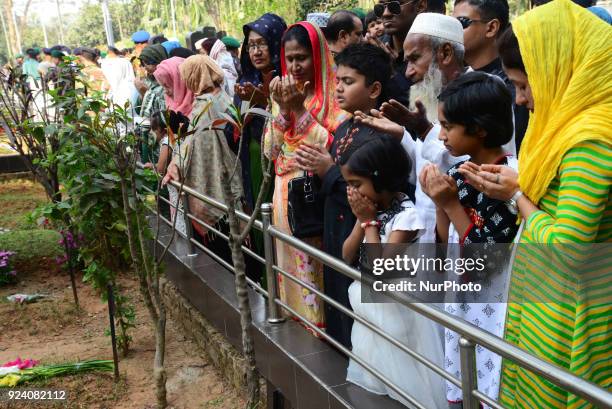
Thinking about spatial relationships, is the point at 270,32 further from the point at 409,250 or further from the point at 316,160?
the point at 409,250

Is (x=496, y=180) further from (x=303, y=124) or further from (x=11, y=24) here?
(x=11, y=24)

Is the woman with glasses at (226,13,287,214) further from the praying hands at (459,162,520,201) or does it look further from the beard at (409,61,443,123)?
the praying hands at (459,162,520,201)

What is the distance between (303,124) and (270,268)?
736 mm

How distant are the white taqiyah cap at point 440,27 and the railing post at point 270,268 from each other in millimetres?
1072

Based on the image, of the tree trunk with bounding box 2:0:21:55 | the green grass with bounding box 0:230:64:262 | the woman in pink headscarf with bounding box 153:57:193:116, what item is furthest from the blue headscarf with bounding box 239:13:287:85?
the tree trunk with bounding box 2:0:21:55

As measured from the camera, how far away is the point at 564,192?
1616 millimetres

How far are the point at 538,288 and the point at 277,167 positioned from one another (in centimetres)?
176

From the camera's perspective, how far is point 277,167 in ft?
10.8

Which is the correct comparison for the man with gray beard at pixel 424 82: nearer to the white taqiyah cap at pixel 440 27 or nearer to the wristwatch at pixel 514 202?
the white taqiyah cap at pixel 440 27

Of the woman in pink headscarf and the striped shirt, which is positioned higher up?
the woman in pink headscarf

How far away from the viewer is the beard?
2707 millimetres

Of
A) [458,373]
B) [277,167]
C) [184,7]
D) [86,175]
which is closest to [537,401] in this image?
[458,373]

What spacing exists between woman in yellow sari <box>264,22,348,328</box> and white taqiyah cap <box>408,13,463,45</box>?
569 mm

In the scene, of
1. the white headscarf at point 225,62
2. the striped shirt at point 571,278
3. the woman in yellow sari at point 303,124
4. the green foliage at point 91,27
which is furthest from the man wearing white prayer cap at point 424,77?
the green foliage at point 91,27
